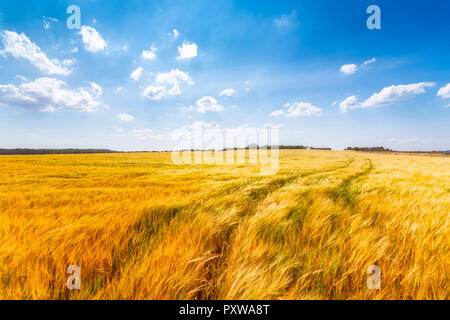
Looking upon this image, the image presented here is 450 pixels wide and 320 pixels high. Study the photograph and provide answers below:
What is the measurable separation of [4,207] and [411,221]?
20.1ft

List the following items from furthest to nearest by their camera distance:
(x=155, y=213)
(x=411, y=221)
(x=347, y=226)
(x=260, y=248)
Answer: (x=155, y=213) < (x=411, y=221) < (x=347, y=226) < (x=260, y=248)

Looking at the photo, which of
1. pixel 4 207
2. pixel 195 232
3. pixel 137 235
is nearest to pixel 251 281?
pixel 195 232

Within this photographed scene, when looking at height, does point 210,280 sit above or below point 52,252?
below

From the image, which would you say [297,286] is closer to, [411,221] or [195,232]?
[195,232]

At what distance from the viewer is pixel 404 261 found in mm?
1474

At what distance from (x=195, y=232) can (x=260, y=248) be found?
73 centimetres

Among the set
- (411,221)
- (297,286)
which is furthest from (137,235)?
(411,221)

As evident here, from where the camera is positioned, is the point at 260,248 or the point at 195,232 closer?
the point at 260,248

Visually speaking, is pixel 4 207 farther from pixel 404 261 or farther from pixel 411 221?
pixel 411 221

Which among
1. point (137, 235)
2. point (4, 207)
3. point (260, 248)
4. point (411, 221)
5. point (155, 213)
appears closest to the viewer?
point (260, 248)

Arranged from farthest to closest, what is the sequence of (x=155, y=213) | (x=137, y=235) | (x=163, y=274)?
(x=155, y=213) → (x=137, y=235) → (x=163, y=274)

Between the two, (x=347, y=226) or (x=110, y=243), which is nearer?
(x=110, y=243)
